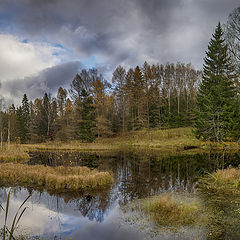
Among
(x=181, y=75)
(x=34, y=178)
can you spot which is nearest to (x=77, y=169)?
(x=34, y=178)

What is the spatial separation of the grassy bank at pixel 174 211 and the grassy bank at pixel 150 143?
23.0m

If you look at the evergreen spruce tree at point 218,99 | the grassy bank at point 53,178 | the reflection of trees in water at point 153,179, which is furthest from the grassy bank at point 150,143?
the grassy bank at point 53,178

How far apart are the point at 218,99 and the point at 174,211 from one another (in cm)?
2661

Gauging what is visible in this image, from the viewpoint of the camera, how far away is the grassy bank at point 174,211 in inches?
297

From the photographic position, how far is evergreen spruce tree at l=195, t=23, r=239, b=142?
98.4 feet

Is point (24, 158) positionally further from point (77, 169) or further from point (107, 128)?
point (107, 128)

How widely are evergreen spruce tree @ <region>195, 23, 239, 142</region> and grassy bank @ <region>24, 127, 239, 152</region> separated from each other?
1511 millimetres

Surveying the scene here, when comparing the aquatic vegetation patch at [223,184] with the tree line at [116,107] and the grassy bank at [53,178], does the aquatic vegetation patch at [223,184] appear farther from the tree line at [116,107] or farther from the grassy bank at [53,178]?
the tree line at [116,107]

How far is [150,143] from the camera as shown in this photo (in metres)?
37.0

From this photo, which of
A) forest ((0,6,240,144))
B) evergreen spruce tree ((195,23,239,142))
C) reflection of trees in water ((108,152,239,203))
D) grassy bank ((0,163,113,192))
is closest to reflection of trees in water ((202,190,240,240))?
reflection of trees in water ((108,152,239,203))

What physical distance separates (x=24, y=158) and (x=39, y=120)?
29.1 m

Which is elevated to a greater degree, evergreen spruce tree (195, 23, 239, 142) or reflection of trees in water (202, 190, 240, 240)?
evergreen spruce tree (195, 23, 239, 142)

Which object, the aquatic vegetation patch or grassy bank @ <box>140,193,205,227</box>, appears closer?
grassy bank @ <box>140,193,205,227</box>

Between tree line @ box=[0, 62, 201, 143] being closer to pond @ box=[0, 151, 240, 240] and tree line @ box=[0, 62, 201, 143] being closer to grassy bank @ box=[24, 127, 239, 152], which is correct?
grassy bank @ box=[24, 127, 239, 152]
